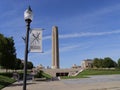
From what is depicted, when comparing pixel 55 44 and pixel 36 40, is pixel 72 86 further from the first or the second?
pixel 55 44

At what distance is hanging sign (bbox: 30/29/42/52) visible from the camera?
8758 mm

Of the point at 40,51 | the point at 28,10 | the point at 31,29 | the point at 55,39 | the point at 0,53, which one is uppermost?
the point at 55,39

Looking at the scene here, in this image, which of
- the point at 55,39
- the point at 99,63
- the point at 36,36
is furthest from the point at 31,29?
the point at 99,63

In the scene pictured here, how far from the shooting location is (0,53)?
169 ft

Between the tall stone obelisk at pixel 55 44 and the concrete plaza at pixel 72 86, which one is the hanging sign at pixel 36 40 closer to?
the concrete plaza at pixel 72 86

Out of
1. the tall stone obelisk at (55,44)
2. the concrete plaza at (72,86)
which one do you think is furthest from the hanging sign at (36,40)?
the tall stone obelisk at (55,44)

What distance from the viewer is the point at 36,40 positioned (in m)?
8.87

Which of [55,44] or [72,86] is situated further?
[55,44]

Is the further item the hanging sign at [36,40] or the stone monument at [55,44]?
the stone monument at [55,44]

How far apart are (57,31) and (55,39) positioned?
3535 mm

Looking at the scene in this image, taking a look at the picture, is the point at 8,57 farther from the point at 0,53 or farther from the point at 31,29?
the point at 31,29

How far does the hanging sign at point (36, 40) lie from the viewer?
28.7ft

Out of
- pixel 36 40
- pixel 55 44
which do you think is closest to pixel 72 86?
pixel 36 40

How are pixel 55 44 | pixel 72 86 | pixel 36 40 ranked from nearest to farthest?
pixel 36 40 → pixel 72 86 → pixel 55 44
